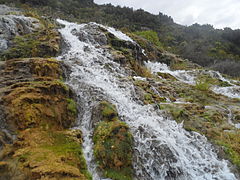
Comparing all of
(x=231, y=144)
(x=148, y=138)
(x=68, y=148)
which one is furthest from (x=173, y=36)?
(x=68, y=148)

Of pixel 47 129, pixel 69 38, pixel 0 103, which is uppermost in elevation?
pixel 69 38

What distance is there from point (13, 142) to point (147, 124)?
4.67 metres

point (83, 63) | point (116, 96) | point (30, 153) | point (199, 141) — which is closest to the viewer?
point (30, 153)

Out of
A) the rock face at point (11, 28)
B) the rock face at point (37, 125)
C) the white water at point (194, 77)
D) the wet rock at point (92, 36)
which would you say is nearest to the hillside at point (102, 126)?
the rock face at point (37, 125)

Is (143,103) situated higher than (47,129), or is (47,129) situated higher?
(143,103)

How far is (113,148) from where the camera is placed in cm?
541

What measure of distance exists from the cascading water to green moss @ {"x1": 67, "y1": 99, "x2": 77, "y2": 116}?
32cm

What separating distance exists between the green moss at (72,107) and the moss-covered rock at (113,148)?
139cm

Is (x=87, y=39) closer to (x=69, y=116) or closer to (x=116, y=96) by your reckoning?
(x=116, y=96)

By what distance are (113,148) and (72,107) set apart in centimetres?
281

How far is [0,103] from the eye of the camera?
5.80 meters

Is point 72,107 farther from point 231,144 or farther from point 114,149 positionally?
point 231,144

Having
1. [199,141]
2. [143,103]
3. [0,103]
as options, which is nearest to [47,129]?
[0,103]

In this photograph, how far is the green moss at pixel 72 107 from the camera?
7055 mm
